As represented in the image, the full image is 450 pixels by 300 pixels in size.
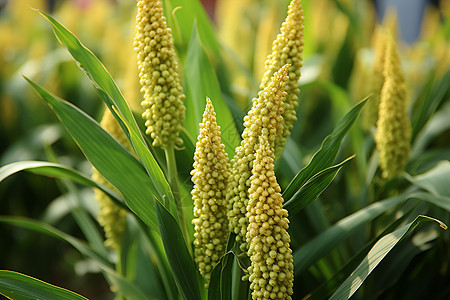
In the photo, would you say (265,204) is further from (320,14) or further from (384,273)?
(320,14)

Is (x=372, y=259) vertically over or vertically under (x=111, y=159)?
A: under

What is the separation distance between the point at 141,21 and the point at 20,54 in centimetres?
143

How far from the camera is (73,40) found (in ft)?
1.94

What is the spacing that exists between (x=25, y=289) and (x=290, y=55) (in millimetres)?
399

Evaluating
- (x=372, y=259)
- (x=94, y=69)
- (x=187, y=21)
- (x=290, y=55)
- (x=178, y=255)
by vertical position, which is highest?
(x=187, y=21)

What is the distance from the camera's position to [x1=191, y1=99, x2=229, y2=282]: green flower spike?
0.52m

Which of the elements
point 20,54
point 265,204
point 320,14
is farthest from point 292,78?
point 20,54

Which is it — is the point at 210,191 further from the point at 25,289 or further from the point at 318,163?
the point at 25,289

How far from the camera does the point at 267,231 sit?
1.58 ft

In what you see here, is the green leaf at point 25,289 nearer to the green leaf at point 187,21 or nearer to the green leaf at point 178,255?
the green leaf at point 178,255

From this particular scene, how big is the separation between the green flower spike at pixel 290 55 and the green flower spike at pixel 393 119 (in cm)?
21

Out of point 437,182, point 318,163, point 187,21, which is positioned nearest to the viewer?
point 318,163

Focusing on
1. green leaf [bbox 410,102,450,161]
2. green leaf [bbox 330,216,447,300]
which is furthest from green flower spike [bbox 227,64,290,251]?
green leaf [bbox 410,102,450,161]

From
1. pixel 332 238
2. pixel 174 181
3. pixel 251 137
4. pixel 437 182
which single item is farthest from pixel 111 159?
pixel 437 182
